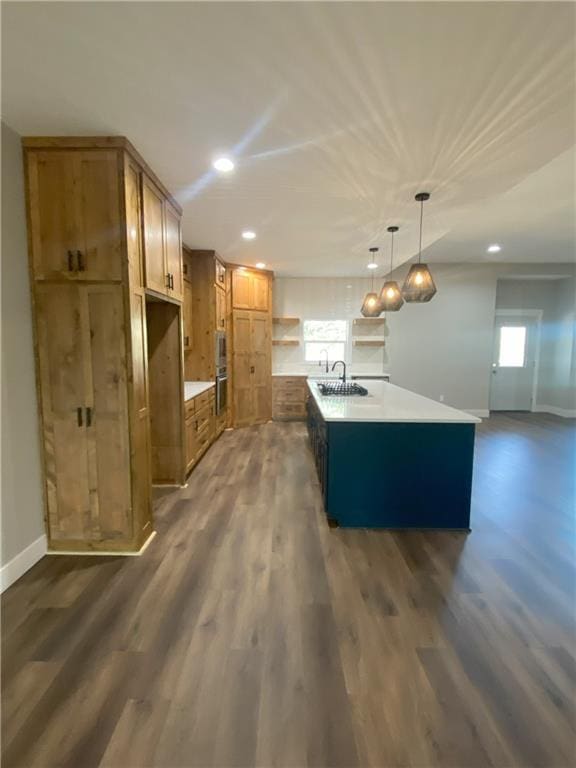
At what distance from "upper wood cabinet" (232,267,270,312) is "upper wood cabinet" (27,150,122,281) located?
3.47 meters

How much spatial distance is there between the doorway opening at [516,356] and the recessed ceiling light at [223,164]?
22.1 ft

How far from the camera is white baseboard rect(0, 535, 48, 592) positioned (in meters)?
2.07

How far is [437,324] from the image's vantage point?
688 centimetres

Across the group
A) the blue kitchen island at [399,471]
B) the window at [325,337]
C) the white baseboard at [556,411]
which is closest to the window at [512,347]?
the white baseboard at [556,411]

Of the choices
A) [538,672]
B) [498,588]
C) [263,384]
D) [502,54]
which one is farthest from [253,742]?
[263,384]

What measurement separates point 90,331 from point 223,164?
4.90 ft

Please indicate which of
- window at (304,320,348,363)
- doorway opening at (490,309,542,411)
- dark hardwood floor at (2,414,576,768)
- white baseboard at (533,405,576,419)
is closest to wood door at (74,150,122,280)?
dark hardwood floor at (2,414,576,768)

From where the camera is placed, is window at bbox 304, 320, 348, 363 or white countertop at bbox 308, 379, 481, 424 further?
window at bbox 304, 320, 348, 363

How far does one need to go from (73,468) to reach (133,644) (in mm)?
1207

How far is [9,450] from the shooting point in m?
2.12

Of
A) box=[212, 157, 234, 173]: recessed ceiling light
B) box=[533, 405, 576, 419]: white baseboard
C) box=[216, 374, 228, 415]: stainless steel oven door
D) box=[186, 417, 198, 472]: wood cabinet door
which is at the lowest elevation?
box=[533, 405, 576, 419]: white baseboard

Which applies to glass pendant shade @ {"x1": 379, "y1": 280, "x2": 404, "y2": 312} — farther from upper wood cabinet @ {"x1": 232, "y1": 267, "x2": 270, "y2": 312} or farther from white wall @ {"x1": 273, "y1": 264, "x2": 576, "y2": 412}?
white wall @ {"x1": 273, "y1": 264, "x2": 576, "y2": 412}

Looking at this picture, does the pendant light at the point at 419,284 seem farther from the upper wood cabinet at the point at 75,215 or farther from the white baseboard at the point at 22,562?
the white baseboard at the point at 22,562

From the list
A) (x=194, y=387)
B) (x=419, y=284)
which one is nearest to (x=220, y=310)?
(x=194, y=387)
